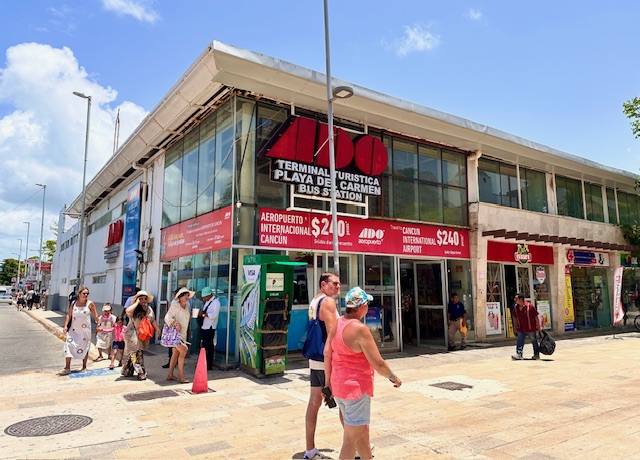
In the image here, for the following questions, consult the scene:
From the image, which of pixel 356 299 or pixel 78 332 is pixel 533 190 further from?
pixel 78 332

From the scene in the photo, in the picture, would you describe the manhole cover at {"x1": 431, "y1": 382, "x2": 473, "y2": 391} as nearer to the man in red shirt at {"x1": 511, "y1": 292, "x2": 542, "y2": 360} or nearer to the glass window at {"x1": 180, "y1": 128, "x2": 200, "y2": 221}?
the man in red shirt at {"x1": 511, "y1": 292, "x2": 542, "y2": 360}

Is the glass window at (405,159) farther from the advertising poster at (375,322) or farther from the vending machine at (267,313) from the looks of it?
the vending machine at (267,313)

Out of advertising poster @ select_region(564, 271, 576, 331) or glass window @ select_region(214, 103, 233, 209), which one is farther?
advertising poster @ select_region(564, 271, 576, 331)

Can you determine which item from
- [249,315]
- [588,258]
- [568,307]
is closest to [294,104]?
[249,315]

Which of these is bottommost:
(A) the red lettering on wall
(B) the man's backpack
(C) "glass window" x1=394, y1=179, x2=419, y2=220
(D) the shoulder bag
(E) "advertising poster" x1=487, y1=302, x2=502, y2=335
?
(B) the man's backpack

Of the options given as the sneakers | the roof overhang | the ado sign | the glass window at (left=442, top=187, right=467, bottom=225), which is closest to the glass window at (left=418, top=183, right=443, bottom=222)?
the glass window at (left=442, top=187, right=467, bottom=225)

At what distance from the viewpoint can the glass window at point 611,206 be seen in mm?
21297

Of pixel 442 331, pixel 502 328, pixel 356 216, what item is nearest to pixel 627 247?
pixel 502 328

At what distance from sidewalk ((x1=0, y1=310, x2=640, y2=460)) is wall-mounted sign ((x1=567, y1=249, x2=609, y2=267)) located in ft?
30.9

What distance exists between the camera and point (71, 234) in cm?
3478

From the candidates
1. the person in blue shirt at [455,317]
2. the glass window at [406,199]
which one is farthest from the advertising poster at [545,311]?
the glass window at [406,199]

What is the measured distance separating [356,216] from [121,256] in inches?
501

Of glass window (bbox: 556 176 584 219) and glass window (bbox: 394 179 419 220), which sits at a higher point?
glass window (bbox: 556 176 584 219)

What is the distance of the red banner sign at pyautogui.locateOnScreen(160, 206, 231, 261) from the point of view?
10.8 meters
